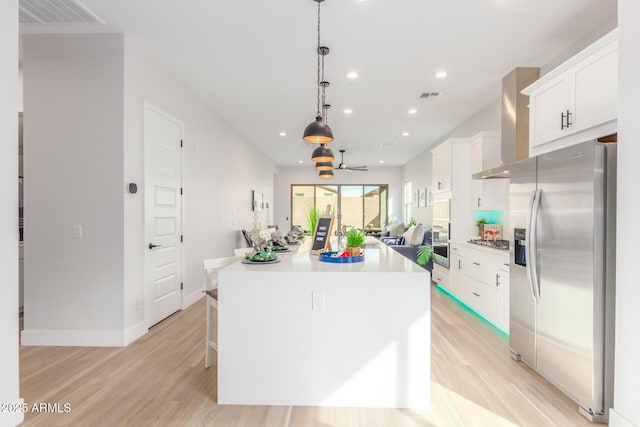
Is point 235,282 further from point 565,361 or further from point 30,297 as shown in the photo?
point 30,297

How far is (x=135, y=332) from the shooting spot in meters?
3.29

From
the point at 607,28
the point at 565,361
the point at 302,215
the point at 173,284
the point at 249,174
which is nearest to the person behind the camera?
the point at 565,361

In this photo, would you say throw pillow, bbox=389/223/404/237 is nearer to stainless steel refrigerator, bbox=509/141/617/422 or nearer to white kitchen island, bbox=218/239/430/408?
stainless steel refrigerator, bbox=509/141/617/422

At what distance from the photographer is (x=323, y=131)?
9.73 feet

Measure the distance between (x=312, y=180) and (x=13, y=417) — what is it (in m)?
10.6

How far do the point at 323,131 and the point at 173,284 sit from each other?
105 inches

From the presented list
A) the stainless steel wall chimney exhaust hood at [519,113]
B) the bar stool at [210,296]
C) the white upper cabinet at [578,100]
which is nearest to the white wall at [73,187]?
the bar stool at [210,296]

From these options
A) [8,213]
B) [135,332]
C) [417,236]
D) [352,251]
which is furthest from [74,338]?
[417,236]

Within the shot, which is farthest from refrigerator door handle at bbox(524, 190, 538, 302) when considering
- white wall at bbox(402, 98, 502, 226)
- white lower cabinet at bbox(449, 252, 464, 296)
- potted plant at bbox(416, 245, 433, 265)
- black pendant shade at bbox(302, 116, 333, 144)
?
potted plant at bbox(416, 245, 433, 265)

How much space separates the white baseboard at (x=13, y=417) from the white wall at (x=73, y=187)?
1.15 m

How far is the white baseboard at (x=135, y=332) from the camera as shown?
3157 mm

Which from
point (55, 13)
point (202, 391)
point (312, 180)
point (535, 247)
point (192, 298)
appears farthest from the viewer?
point (312, 180)

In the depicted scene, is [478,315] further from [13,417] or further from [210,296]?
[13,417]

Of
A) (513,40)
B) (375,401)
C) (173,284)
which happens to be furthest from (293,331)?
(513,40)
